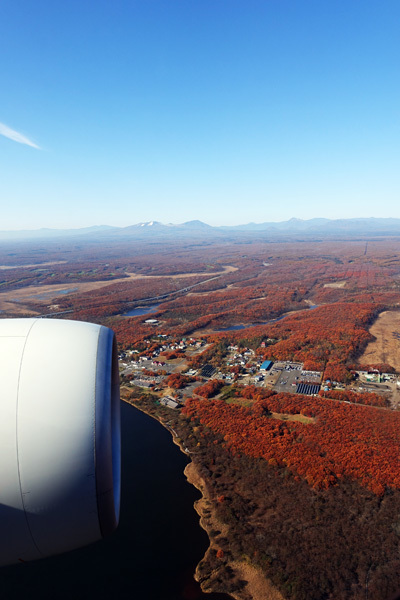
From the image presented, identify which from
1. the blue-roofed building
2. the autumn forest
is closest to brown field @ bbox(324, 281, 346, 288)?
the autumn forest

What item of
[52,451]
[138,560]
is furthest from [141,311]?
[52,451]

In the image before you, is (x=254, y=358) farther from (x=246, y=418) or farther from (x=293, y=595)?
(x=293, y=595)

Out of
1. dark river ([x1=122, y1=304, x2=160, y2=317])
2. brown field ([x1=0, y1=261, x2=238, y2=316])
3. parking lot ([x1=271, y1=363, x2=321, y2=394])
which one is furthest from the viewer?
brown field ([x1=0, y1=261, x2=238, y2=316])

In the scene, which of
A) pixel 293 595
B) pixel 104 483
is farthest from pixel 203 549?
pixel 104 483

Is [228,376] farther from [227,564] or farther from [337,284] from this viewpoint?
[337,284]

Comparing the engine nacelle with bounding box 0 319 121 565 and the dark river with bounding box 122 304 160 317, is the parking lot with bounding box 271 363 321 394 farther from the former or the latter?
the dark river with bounding box 122 304 160 317

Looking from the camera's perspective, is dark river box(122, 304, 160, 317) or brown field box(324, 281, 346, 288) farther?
brown field box(324, 281, 346, 288)

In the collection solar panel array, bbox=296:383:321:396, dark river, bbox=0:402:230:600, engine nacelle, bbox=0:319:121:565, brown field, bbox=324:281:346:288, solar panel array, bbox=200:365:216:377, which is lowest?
brown field, bbox=324:281:346:288

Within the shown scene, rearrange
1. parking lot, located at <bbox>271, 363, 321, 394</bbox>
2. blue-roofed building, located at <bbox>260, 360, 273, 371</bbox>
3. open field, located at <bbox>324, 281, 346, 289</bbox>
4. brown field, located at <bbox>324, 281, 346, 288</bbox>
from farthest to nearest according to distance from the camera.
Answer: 1. brown field, located at <bbox>324, 281, 346, 288</bbox>
2. open field, located at <bbox>324, 281, 346, 289</bbox>
3. blue-roofed building, located at <bbox>260, 360, 273, 371</bbox>
4. parking lot, located at <bbox>271, 363, 321, 394</bbox>
